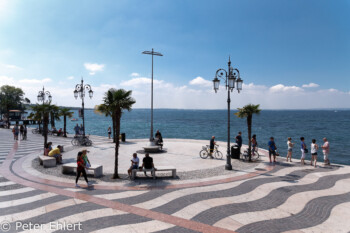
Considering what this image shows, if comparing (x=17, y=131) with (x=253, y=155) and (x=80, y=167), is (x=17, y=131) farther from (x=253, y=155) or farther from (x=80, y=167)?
(x=253, y=155)

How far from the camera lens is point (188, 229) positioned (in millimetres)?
6152

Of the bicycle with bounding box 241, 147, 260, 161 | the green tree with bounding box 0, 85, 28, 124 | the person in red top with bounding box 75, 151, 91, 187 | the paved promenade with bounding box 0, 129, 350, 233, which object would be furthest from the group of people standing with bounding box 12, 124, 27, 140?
the green tree with bounding box 0, 85, 28, 124

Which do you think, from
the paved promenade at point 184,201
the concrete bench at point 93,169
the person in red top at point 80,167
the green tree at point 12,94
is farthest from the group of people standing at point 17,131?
the green tree at point 12,94

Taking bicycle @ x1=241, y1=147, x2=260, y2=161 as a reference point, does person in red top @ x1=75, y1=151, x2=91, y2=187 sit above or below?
above

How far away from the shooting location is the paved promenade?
6.41m

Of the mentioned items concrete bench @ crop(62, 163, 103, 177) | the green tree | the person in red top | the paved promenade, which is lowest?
the paved promenade

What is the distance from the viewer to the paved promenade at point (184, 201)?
6414mm

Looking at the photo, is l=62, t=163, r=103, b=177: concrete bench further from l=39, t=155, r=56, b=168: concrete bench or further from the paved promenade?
l=39, t=155, r=56, b=168: concrete bench

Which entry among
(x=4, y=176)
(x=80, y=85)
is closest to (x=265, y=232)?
(x=4, y=176)

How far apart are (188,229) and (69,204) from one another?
15.1ft

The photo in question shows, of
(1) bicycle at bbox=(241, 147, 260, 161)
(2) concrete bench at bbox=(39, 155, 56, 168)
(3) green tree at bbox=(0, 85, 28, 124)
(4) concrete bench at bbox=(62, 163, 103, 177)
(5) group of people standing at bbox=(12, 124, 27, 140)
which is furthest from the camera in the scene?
(3) green tree at bbox=(0, 85, 28, 124)

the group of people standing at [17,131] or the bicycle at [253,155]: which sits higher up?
the group of people standing at [17,131]

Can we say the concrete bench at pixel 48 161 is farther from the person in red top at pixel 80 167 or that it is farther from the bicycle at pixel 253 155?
the bicycle at pixel 253 155

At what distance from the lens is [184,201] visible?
26.5 feet
